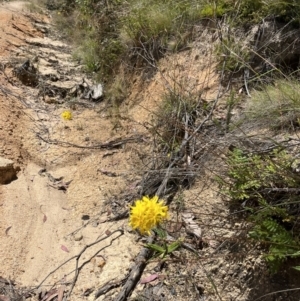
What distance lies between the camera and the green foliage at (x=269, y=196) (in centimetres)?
188

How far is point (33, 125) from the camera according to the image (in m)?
4.19

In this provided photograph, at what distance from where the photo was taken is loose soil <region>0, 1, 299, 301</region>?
2.21 m

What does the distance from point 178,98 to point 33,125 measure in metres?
1.73

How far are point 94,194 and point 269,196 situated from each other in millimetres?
1582

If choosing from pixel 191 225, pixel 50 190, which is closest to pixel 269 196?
pixel 191 225

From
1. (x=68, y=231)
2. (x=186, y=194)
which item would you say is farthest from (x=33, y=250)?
(x=186, y=194)

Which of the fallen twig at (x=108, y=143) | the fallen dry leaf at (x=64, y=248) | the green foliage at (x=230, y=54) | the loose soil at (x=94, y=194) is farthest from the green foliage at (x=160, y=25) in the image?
the fallen dry leaf at (x=64, y=248)

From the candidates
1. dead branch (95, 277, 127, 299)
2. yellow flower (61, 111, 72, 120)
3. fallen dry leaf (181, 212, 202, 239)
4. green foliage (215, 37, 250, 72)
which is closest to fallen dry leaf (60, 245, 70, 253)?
dead branch (95, 277, 127, 299)

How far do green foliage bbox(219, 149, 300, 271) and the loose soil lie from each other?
0.53 feet

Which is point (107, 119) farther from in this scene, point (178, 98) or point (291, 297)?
point (291, 297)

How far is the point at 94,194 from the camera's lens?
10.8 ft

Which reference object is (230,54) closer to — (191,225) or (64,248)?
(191,225)

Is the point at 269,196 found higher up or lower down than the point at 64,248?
higher up

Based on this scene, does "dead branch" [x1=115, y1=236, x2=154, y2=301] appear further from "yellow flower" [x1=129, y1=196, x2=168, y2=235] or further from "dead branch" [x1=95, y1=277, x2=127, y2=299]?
"yellow flower" [x1=129, y1=196, x2=168, y2=235]
